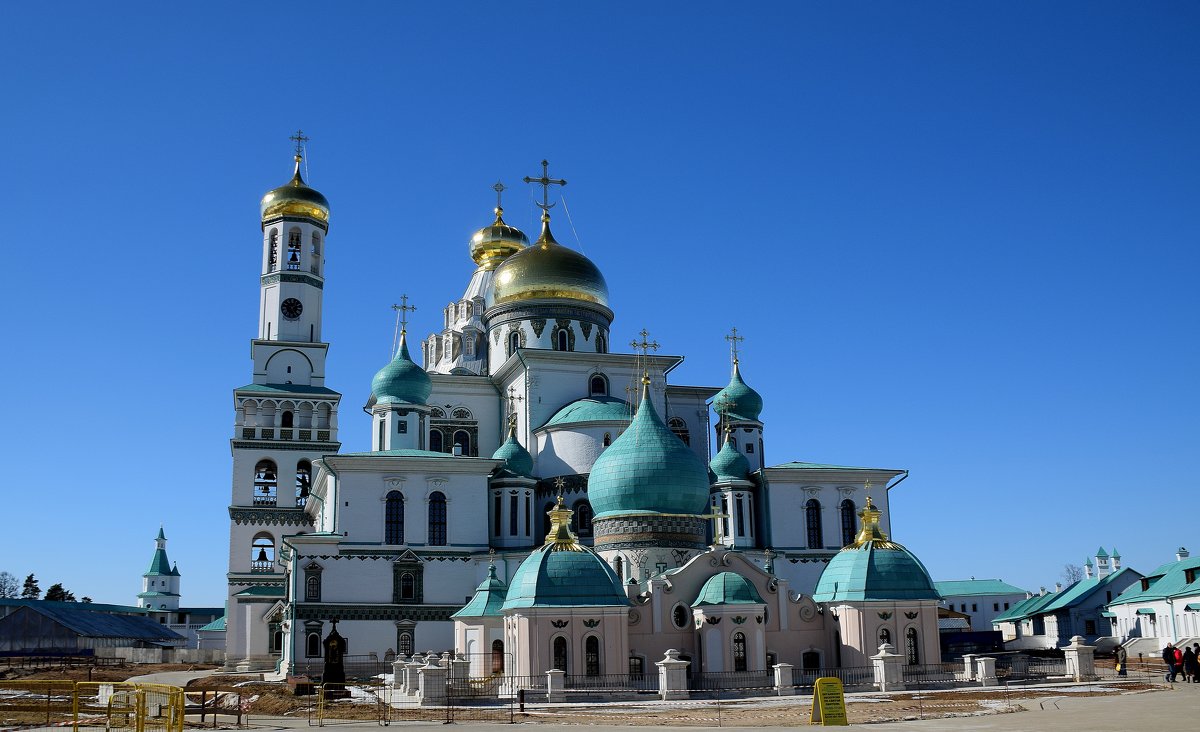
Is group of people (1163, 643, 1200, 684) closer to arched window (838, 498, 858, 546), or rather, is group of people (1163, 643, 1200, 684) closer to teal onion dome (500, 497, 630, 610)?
teal onion dome (500, 497, 630, 610)

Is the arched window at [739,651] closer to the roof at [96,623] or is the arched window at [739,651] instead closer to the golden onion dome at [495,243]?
the golden onion dome at [495,243]

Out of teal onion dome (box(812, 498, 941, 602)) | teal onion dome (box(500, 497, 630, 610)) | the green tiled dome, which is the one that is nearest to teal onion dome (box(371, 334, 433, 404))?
teal onion dome (box(500, 497, 630, 610))

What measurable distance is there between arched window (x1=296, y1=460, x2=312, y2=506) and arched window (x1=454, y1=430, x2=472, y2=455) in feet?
21.3

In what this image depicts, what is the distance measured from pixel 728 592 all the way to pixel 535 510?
1257 centimetres

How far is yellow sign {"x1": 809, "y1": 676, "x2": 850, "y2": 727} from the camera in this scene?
21.1 m

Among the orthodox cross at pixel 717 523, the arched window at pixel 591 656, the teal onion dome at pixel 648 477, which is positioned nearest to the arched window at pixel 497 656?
the arched window at pixel 591 656

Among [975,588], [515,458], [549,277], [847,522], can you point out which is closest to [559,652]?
[515,458]

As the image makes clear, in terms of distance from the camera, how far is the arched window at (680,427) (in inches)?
1931

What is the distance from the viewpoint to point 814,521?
4575 cm

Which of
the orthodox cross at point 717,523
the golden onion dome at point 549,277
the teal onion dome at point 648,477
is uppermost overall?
the golden onion dome at point 549,277

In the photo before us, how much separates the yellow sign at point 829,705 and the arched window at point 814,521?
24.2 m

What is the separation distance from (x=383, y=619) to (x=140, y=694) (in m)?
22.9

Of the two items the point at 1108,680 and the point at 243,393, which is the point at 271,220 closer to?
the point at 243,393

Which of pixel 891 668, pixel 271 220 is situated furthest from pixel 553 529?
pixel 271 220
